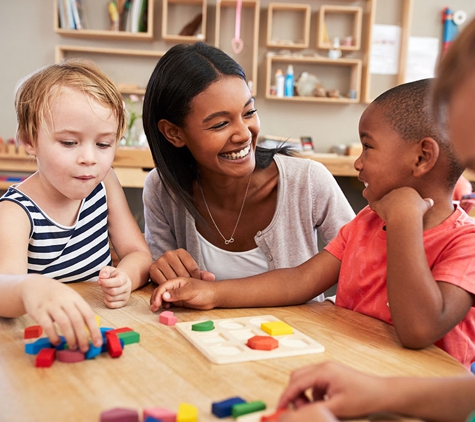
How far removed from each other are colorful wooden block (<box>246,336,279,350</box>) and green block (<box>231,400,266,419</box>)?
0.59 feet

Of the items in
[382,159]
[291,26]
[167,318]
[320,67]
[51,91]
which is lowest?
[167,318]

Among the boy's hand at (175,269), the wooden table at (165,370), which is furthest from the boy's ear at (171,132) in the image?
the wooden table at (165,370)

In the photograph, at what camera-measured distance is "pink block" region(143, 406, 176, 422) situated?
0.54 m

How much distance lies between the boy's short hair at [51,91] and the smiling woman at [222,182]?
227 millimetres

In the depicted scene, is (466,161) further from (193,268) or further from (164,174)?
(164,174)

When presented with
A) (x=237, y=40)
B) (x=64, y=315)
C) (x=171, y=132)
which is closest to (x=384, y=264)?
(x=64, y=315)

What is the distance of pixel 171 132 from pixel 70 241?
1.40ft

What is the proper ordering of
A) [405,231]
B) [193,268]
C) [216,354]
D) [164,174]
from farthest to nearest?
[164,174]
[193,268]
[405,231]
[216,354]

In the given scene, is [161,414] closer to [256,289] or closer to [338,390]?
[338,390]

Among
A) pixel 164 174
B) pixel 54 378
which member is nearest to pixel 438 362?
pixel 54 378

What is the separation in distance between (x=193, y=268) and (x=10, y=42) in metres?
3.34

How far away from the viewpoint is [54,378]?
0.66 metres

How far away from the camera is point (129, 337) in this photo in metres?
0.79

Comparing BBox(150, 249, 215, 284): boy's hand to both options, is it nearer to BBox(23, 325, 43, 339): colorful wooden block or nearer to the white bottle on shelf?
BBox(23, 325, 43, 339): colorful wooden block
